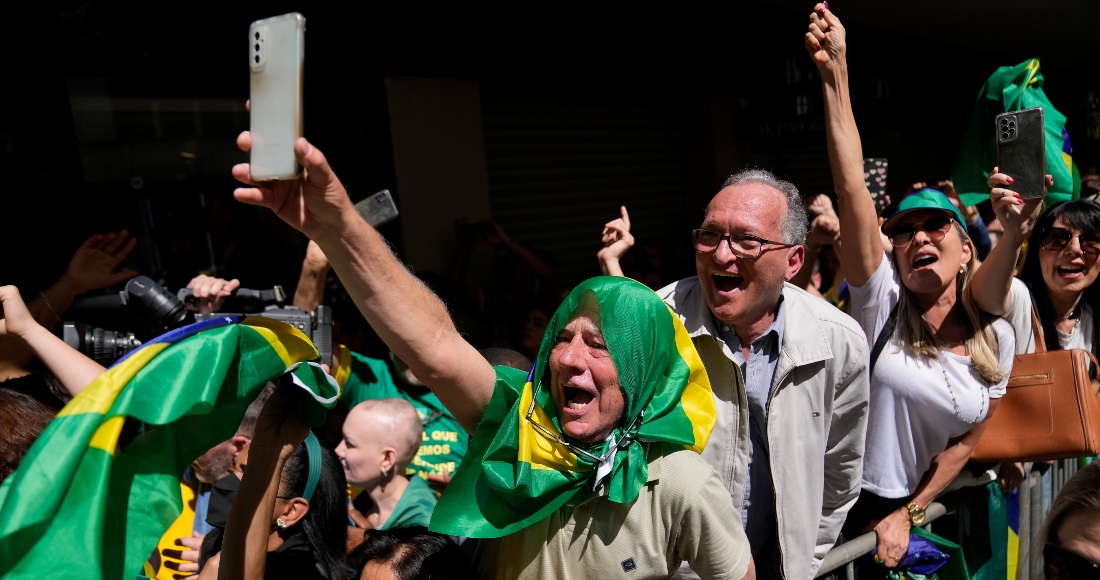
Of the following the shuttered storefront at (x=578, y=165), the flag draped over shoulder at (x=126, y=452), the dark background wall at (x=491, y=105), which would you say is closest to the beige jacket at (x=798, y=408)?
the flag draped over shoulder at (x=126, y=452)

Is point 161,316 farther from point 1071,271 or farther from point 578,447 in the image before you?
point 1071,271

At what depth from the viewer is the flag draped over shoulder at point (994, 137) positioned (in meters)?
3.92

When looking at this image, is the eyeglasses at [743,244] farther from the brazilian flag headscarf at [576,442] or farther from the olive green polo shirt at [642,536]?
the olive green polo shirt at [642,536]

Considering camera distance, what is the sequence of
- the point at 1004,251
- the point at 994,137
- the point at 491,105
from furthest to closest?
the point at 491,105 < the point at 994,137 < the point at 1004,251

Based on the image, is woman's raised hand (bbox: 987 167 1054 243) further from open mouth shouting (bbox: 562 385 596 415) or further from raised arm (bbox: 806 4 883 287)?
open mouth shouting (bbox: 562 385 596 415)

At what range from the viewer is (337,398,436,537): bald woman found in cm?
285

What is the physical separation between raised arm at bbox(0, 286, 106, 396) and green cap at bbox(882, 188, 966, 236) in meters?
2.64

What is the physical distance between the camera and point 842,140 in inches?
99.7

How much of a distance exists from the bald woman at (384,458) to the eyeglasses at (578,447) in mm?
1113

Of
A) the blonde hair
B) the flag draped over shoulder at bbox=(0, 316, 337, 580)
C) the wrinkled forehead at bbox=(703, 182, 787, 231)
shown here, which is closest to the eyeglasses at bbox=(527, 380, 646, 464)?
the flag draped over shoulder at bbox=(0, 316, 337, 580)

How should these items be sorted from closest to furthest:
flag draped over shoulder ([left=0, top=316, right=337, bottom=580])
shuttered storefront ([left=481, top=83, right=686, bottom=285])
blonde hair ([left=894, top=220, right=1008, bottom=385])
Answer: flag draped over shoulder ([left=0, top=316, right=337, bottom=580]) → blonde hair ([left=894, top=220, right=1008, bottom=385]) → shuttered storefront ([left=481, top=83, right=686, bottom=285])

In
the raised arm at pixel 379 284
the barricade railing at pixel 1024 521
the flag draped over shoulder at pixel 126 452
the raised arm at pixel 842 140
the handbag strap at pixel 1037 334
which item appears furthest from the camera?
the handbag strap at pixel 1037 334

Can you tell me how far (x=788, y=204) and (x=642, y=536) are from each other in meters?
1.15

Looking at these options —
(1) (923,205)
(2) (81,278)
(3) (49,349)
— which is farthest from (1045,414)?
(2) (81,278)
